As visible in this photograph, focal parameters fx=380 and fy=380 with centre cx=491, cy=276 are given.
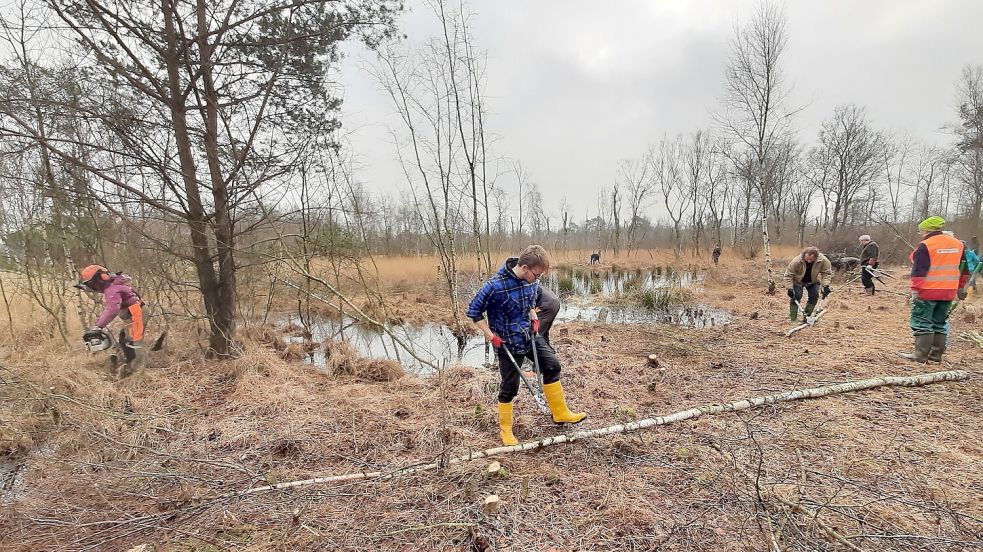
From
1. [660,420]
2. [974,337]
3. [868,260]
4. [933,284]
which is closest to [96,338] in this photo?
[660,420]

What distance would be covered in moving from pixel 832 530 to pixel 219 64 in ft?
24.1

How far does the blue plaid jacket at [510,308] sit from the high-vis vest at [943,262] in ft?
16.7

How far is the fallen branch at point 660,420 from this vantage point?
2.87 metres

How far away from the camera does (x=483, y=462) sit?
3.05m

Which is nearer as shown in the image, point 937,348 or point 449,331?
point 937,348

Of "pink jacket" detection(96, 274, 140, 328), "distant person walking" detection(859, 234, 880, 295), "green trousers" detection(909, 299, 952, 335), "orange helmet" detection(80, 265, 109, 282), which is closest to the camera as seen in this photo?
"green trousers" detection(909, 299, 952, 335)

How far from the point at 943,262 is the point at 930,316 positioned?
0.72 meters

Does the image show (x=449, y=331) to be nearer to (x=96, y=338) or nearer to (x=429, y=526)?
(x=96, y=338)

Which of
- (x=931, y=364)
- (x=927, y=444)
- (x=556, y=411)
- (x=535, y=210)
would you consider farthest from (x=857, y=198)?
(x=556, y=411)

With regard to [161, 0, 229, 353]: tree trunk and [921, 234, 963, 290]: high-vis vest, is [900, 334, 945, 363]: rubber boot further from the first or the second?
[161, 0, 229, 353]: tree trunk

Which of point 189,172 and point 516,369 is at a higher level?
point 189,172

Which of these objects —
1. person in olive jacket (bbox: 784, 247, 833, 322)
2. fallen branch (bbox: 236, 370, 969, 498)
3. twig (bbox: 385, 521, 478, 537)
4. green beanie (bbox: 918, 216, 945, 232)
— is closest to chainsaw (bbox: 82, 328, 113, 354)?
fallen branch (bbox: 236, 370, 969, 498)

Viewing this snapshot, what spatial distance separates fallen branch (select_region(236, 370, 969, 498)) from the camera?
9.42ft

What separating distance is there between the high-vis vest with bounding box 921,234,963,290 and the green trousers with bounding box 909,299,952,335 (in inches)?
10.8
